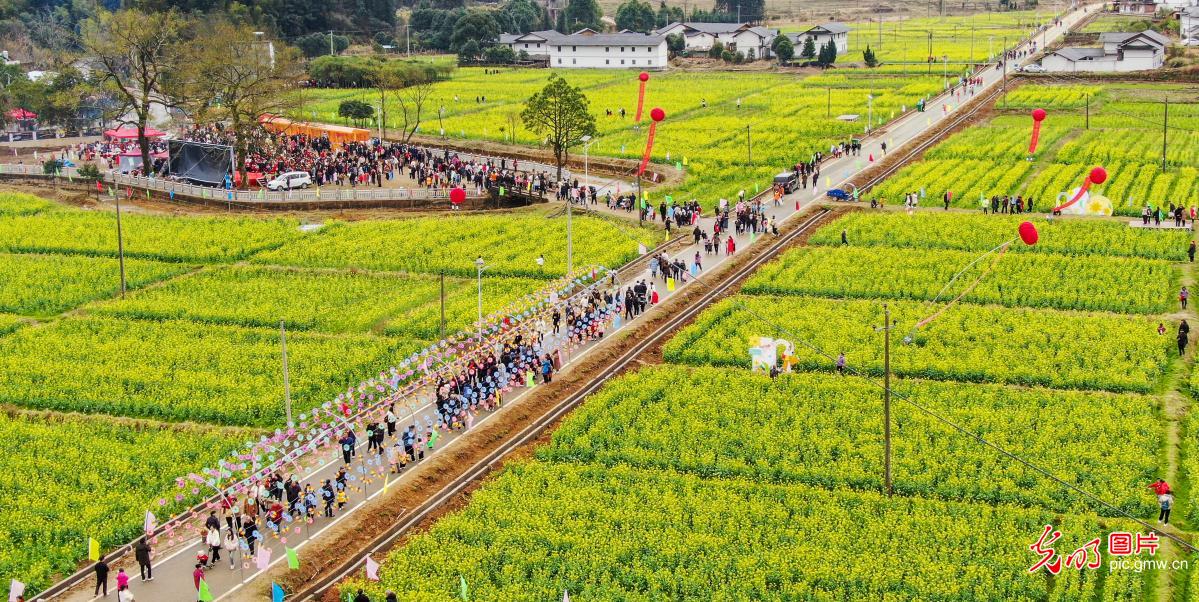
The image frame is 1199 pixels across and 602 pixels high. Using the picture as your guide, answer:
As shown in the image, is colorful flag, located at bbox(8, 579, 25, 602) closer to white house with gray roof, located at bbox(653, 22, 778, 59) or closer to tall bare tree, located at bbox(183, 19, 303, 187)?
tall bare tree, located at bbox(183, 19, 303, 187)

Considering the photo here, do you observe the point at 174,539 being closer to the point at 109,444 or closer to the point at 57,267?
the point at 109,444

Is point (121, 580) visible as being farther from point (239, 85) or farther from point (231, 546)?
point (239, 85)

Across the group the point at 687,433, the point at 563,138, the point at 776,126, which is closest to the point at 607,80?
the point at 776,126

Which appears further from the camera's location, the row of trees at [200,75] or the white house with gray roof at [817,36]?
the white house with gray roof at [817,36]

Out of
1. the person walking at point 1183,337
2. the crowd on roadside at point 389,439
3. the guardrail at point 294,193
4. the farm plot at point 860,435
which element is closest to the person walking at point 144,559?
the crowd on roadside at point 389,439

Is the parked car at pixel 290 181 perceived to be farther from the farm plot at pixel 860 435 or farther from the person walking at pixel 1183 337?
the person walking at pixel 1183 337

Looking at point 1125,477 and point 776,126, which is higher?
point 776,126
